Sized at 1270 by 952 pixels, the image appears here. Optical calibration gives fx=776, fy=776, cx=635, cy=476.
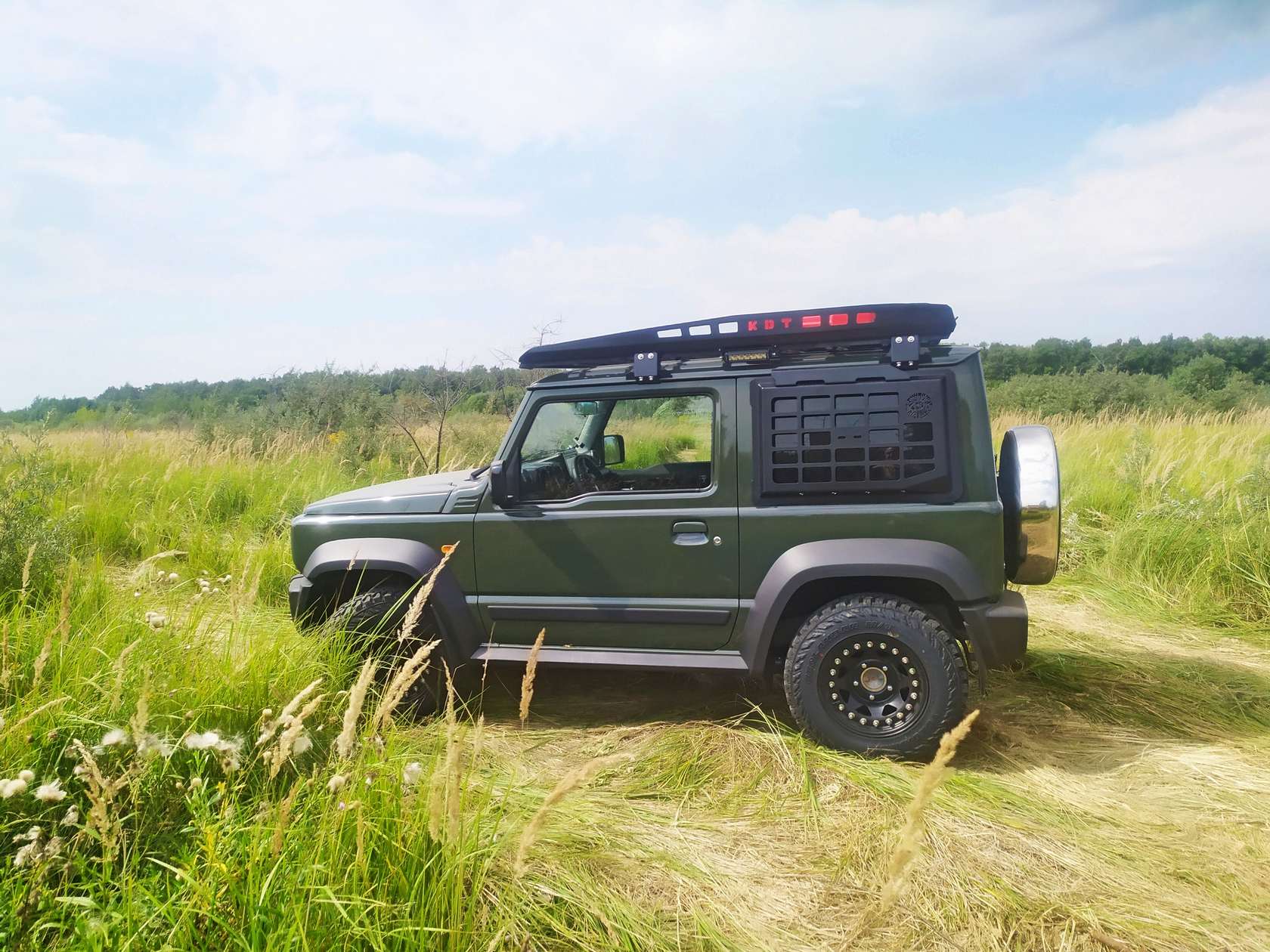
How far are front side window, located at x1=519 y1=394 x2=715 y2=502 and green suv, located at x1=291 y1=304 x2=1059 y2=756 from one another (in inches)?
0.5

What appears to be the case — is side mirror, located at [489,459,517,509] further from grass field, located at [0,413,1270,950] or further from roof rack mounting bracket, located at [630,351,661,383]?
grass field, located at [0,413,1270,950]

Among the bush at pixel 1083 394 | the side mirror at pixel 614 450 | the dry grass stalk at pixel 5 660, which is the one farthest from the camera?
the bush at pixel 1083 394

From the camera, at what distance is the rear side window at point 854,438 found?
3.24 m

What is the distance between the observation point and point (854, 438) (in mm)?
3303

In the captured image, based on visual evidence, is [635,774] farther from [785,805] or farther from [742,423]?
[742,423]

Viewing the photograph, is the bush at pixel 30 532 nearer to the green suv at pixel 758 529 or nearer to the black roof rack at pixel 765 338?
the green suv at pixel 758 529

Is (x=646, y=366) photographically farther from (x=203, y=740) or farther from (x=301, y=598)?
(x=203, y=740)

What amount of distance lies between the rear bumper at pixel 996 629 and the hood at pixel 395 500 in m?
2.34

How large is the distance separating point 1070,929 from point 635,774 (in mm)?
1566

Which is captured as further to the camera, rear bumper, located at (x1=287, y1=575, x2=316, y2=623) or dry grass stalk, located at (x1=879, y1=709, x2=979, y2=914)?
rear bumper, located at (x1=287, y1=575, x2=316, y2=623)

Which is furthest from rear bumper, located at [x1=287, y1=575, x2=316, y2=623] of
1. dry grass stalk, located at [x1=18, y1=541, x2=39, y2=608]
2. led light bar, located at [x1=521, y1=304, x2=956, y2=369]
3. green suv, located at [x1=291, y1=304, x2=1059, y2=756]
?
led light bar, located at [x1=521, y1=304, x2=956, y2=369]

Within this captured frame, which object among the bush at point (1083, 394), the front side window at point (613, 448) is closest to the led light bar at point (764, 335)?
the front side window at point (613, 448)

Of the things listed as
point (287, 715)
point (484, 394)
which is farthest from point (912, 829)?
point (484, 394)

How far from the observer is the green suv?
321 centimetres
